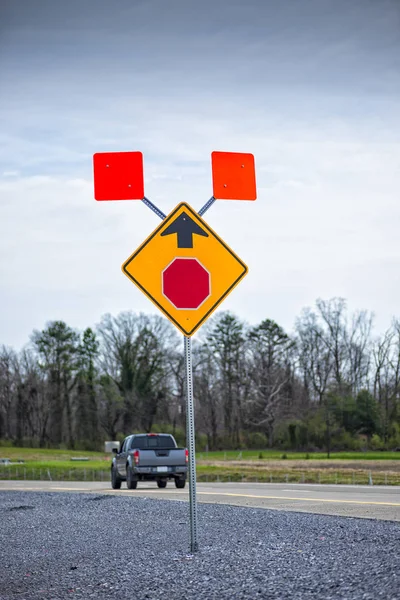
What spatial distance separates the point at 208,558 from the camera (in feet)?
26.0

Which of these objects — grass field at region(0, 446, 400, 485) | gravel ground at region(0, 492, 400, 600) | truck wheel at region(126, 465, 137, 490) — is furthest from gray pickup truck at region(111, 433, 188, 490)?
gravel ground at region(0, 492, 400, 600)

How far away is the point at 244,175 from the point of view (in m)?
9.02

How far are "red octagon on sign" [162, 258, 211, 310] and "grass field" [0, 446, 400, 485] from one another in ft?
66.2

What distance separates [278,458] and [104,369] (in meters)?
30.5

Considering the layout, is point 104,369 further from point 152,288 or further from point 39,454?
point 152,288

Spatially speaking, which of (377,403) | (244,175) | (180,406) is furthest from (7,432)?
(244,175)

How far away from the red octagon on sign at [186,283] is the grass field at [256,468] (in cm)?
2018

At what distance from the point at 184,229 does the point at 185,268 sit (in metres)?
0.41

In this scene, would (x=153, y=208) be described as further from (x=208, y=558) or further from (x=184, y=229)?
(x=208, y=558)

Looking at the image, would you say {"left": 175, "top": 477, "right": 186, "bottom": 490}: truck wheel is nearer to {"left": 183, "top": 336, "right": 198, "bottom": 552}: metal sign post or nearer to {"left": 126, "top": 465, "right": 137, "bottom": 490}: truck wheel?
{"left": 126, "top": 465, "right": 137, "bottom": 490}: truck wheel

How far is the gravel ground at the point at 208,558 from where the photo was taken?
6.31 meters

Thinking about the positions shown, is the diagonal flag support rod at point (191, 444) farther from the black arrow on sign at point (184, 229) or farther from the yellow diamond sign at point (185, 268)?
the black arrow on sign at point (184, 229)

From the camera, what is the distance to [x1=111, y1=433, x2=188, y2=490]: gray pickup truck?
2444 centimetres

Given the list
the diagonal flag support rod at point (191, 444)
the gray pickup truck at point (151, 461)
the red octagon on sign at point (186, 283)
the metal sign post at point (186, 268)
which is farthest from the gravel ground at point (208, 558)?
the gray pickup truck at point (151, 461)
